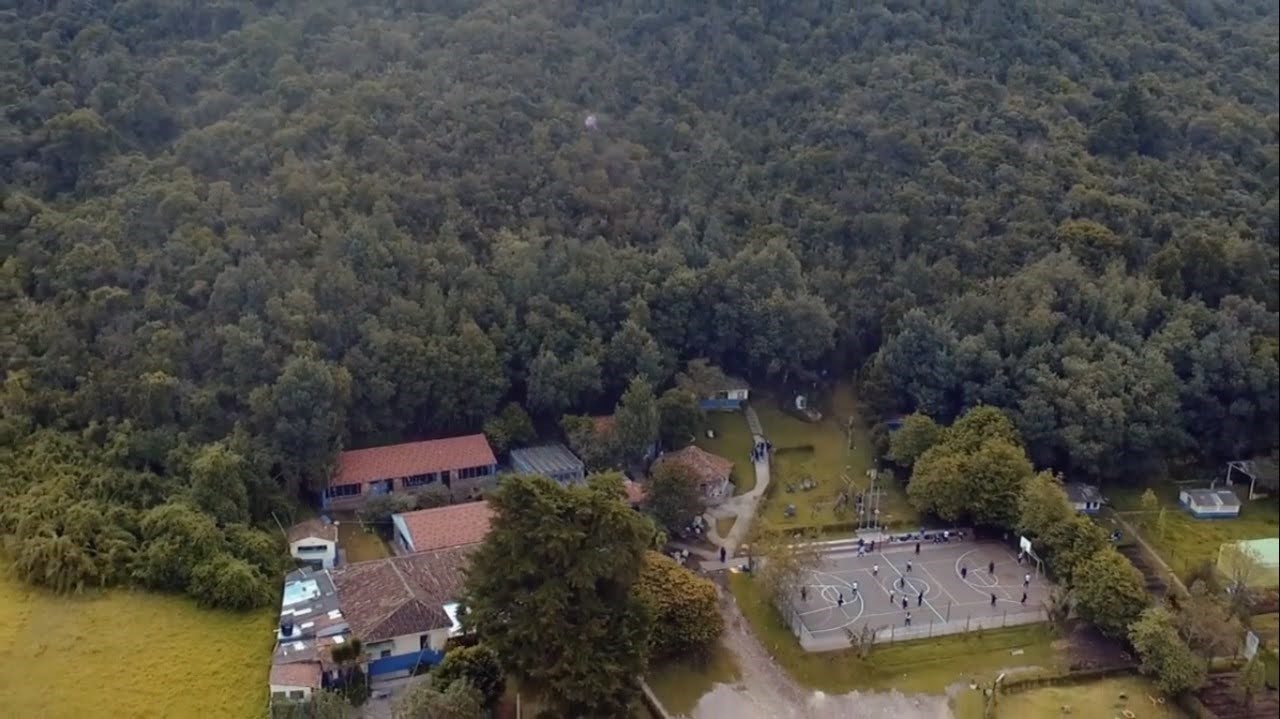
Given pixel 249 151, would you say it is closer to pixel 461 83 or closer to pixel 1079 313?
pixel 461 83

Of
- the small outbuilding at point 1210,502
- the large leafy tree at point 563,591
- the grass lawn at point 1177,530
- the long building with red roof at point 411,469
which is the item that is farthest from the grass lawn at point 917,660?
the long building with red roof at point 411,469

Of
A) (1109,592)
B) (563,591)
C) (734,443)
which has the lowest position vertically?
(734,443)

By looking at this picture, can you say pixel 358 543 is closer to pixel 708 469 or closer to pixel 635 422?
pixel 635 422

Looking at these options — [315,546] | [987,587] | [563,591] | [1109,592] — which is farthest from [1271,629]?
[315,546]

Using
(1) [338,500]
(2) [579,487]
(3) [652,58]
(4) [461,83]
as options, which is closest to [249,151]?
(4) [461,83]

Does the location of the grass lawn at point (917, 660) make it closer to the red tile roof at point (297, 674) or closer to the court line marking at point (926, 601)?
the court line marking at point (926, 601)
